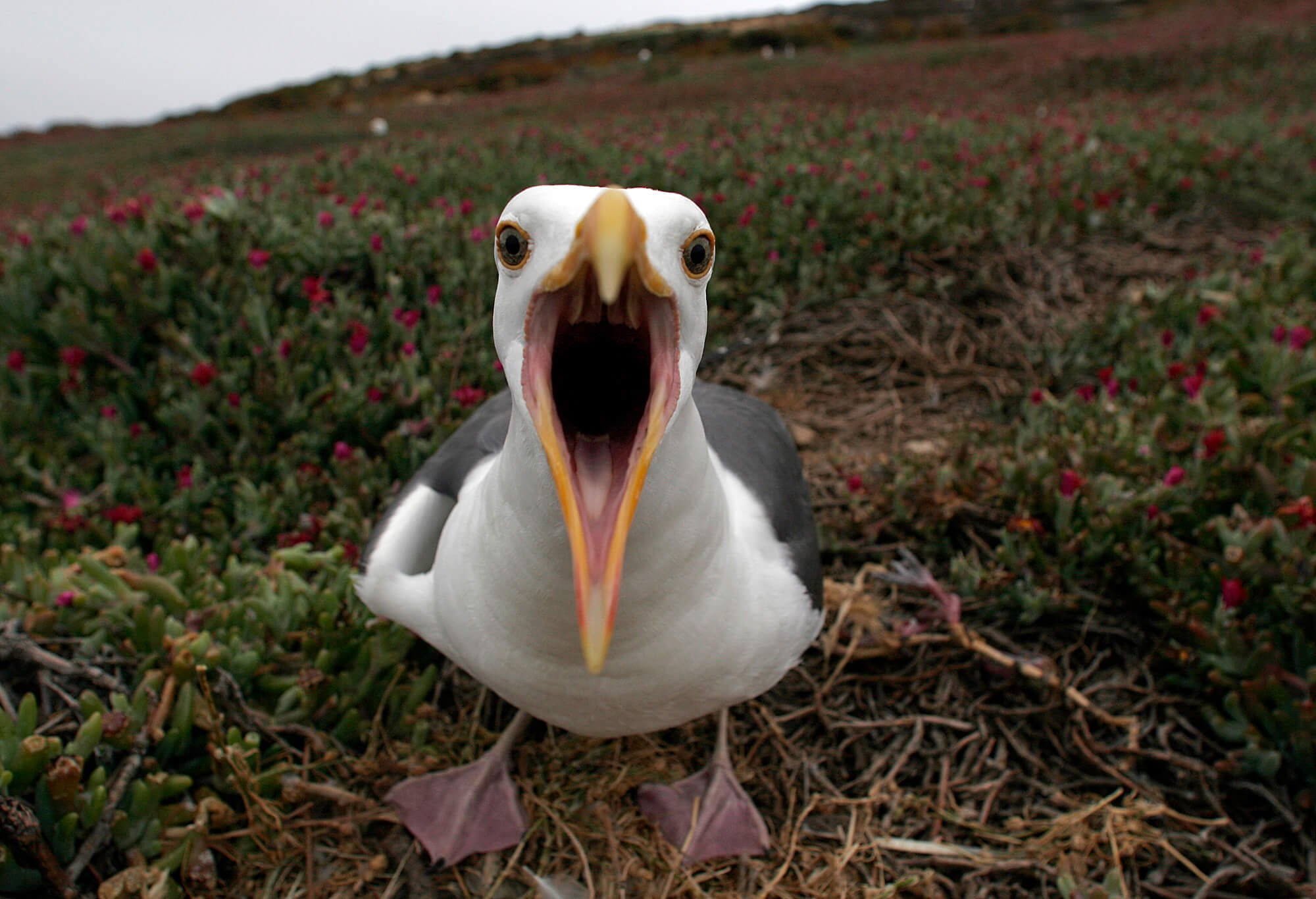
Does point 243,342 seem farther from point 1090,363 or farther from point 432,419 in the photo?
point 1090,363

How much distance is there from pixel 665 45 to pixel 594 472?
113 ft

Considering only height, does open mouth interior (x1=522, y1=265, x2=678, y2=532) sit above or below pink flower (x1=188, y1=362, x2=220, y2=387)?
above

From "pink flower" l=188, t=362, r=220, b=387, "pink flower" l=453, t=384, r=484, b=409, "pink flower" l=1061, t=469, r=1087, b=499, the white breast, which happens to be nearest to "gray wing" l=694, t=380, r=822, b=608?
the white breast

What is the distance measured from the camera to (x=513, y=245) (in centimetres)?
118

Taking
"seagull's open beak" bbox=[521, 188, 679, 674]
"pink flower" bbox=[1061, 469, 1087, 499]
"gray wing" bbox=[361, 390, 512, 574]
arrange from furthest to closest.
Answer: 1. "pink flower" bbox=[1061, 469, 1087, 499]
2. "gray wing" bbox=[361, 390, 512, 574]
3. "seagull's open beak" bbox=[521, 188, 679, 674]

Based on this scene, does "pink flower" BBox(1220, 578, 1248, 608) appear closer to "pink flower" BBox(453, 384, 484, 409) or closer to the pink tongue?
the pink tongue

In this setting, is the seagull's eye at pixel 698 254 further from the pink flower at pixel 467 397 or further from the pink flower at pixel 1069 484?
the pink flower at pixel 467 397

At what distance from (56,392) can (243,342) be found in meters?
0.82

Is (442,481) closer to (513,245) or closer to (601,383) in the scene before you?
(601,383)

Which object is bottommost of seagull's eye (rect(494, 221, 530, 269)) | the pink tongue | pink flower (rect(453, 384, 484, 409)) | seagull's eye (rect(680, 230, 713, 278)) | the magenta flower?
pink flower (rect(453, 384, 484, 409))

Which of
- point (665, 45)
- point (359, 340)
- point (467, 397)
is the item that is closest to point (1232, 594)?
point (467, 397)

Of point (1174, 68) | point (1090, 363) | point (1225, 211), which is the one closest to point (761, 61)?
point (1174, 68)

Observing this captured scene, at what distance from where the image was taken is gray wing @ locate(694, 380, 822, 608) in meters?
1.97

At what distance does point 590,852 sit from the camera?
204cm
